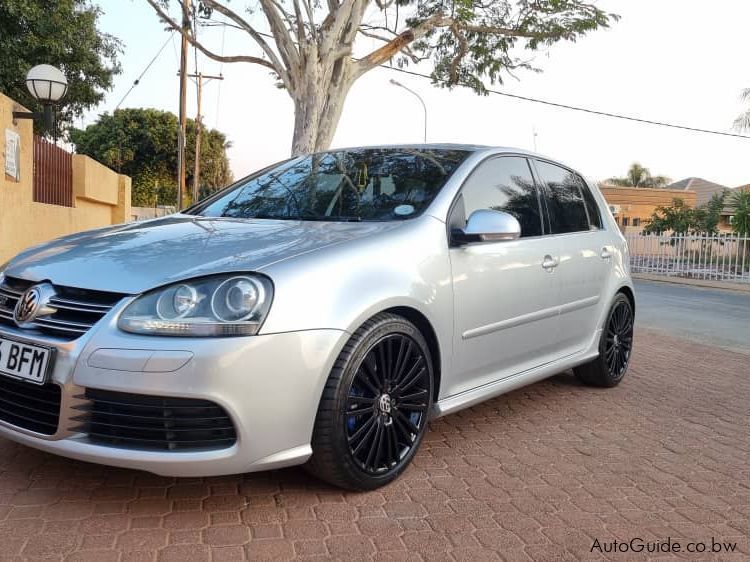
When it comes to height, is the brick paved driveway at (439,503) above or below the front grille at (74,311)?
below

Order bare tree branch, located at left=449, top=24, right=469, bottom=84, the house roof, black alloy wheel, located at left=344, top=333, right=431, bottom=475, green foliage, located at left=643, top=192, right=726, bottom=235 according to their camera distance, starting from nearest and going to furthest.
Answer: black alloy wheel, located at left=344, top=333, right=431, bottom=475 → bare tree branch, located at left=449, top=24, right=469, bottom=84 → green foliage, located at left=643, top=192, right=726, bottom=235 → the house roof

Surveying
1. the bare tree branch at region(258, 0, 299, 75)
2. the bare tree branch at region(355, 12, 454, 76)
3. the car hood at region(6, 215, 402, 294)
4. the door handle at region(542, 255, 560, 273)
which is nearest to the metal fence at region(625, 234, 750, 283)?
the bare tree branch at region(355, 12, 454, 76)

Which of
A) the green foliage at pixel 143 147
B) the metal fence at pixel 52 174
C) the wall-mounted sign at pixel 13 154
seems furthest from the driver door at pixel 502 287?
the green foliage at pixel 143 147

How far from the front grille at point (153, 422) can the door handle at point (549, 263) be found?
2.22 m

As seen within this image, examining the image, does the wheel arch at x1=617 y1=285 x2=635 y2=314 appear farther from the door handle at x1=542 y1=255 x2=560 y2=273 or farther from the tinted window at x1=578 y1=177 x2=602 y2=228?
the door handle at x1=542 y1=255 x2=560 y2=273

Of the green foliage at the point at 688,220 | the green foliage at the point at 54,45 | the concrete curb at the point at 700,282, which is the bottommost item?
the concrete curb at the point at 700,282

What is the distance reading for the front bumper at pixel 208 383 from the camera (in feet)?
8.18

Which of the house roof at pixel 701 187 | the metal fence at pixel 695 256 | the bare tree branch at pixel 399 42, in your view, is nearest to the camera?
the bare tree branch at pixel 399 42

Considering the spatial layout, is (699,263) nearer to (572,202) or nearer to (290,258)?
(572,202)

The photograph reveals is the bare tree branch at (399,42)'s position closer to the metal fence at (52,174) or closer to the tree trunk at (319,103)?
the tree trunk at (319,103)

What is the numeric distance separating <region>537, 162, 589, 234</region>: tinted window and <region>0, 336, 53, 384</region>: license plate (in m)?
2.95

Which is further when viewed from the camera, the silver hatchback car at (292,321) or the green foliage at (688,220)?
the green foliage at (688,220)

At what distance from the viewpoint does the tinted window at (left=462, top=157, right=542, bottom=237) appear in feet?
12.5

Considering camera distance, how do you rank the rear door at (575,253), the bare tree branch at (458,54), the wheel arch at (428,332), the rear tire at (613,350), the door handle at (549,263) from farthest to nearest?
the bare tree branch at (458,54), the rear tire at (613,350), the rear door at (575,253), the door handle at (549,263), the wheel arch at (428,332)
